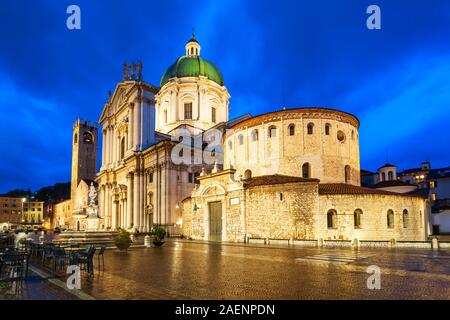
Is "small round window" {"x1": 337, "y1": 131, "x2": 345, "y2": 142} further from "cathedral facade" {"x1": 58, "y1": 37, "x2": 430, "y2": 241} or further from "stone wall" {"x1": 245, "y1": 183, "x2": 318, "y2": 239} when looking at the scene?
"stone wall" {"x1": 245, "y1": 183, "x2": 318, "y2": 239}

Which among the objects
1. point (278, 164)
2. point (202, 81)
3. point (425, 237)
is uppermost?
point (202, 81)

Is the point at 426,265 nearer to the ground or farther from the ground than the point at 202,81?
nearer to the ground

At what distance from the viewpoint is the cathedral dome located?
197 feet

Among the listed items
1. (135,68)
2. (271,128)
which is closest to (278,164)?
(271,128)

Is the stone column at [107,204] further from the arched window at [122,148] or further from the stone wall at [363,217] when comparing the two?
the stone wall at [363,217]

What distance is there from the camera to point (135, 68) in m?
58.4

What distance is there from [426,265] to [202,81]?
162ft

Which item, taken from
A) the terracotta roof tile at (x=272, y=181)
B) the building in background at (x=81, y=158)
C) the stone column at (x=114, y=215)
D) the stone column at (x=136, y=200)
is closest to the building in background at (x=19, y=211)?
the building in background at (x=81, y=158)

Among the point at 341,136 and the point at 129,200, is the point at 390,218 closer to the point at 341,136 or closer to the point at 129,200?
the point at 341,136

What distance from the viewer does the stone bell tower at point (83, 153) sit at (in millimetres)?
95500
